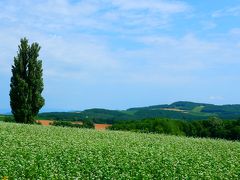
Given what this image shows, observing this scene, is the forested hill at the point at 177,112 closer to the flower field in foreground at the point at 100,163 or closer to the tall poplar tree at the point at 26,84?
the tall poplar tree at the point at 26,84

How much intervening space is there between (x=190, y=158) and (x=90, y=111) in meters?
130

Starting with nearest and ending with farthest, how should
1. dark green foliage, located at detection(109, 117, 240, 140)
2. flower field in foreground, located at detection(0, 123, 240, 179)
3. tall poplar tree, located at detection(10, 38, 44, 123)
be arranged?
flower field in foreground, located at detection(0, 123, 240, 179) < tall poplar tree, located at detection(10, 38, 44, 123) < dark green foliage, located at detection(109, 117, 240, 140)

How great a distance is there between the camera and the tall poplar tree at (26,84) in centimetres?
5078

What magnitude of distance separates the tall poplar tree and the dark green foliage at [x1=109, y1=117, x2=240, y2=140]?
1271 centimetres

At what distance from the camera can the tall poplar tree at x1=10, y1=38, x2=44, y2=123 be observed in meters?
50.8

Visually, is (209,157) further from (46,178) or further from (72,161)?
(46,178)

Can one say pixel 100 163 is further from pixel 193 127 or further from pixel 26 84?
pixel 193 127

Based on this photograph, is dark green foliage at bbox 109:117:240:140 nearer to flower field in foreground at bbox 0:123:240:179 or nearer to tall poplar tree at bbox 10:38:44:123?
tall poplar tree at bbox 10:38:44:123

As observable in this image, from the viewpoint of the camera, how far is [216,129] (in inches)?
2488

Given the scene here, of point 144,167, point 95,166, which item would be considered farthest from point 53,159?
point 144,167

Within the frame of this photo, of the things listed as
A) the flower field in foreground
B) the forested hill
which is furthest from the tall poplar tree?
the forested hill

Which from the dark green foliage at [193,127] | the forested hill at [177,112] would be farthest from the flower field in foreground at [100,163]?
the forested hill at [177,112]

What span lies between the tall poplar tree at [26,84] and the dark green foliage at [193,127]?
12.7 metres

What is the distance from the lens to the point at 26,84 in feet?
167
